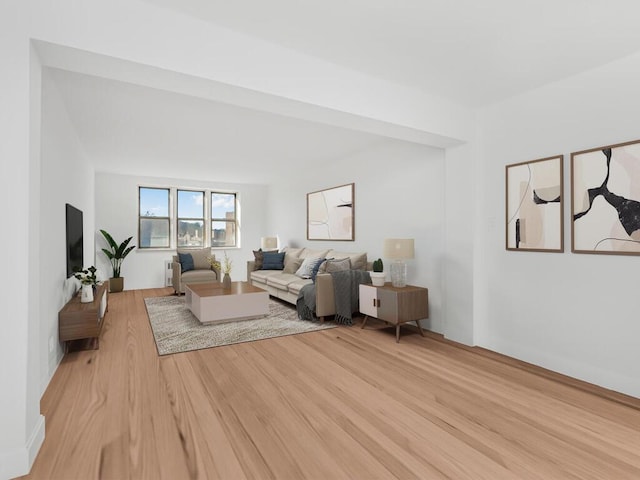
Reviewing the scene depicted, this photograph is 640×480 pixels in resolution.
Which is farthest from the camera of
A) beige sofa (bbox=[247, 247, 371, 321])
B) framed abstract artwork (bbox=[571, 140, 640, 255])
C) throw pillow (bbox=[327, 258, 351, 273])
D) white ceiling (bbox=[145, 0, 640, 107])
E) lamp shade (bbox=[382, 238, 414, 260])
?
throw pillow (bbox=[327, 258, 351, 273])

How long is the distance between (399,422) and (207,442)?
1.15m

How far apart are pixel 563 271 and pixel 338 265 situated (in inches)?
103

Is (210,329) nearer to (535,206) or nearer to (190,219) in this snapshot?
(535,206)

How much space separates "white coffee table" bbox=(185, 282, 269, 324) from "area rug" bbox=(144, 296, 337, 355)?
10cm

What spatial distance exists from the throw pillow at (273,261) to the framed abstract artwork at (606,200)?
16.4 ft

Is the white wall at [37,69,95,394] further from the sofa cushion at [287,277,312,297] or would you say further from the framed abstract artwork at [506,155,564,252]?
the framed abstract artwork at [506,155,564,252]

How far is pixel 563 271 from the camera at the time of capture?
299cm

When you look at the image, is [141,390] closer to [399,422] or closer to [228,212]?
[399,422]

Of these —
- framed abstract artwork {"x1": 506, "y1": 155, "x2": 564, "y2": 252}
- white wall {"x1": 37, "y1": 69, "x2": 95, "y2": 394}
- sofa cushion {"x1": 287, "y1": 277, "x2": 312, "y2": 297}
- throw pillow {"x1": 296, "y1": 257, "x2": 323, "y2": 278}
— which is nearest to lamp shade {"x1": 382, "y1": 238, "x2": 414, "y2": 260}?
framed abstract artwork {"x1": 506, "y1": 155, "x2": 564, "y2": 252}

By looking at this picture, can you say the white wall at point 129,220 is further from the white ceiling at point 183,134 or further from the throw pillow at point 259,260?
the throw pillow at point 259,260

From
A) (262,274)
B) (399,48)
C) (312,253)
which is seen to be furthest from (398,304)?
(262,274)

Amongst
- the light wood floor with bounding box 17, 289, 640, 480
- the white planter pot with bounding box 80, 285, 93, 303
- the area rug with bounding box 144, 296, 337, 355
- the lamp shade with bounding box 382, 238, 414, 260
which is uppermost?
the lamp shade with bounding box 382, 238, 414, 260

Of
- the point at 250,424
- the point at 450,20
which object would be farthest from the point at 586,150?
the point at 250,424

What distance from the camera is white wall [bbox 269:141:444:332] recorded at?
4.23m
